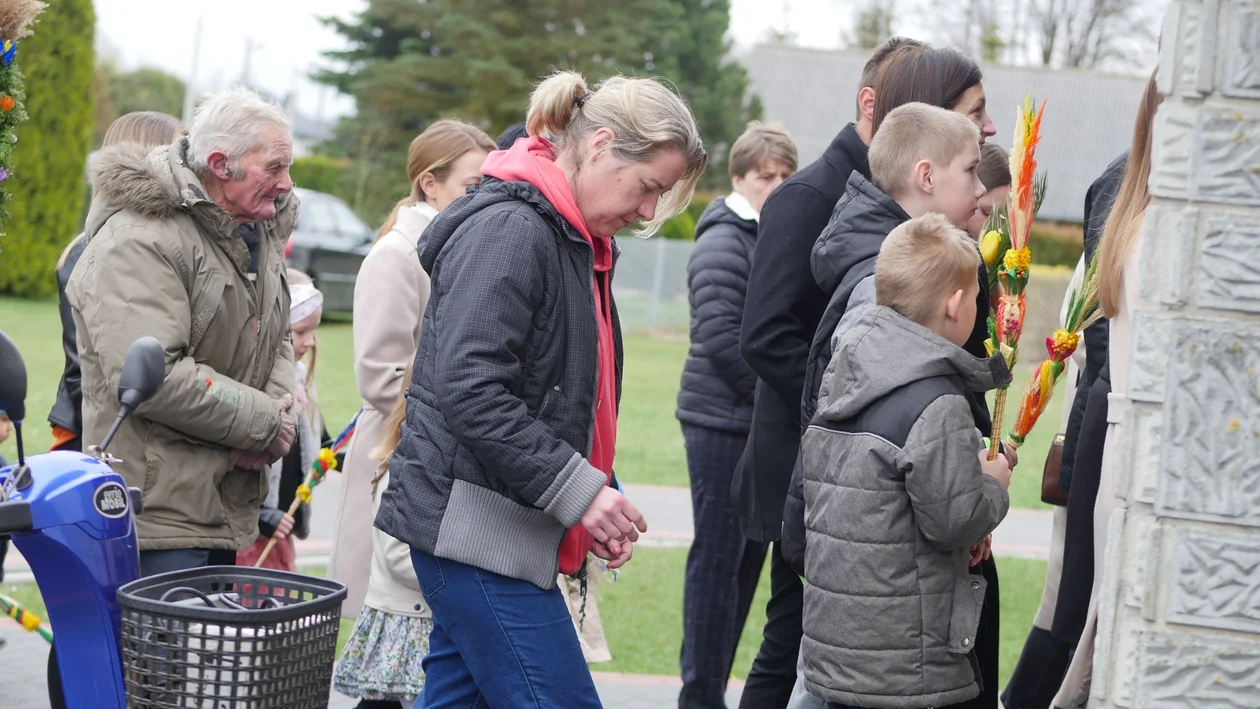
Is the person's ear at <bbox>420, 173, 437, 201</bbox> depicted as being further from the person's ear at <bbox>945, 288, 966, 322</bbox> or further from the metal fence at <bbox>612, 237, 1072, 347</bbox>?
the metal fence at <bbox>612, 237, 1072, 347</bbox>

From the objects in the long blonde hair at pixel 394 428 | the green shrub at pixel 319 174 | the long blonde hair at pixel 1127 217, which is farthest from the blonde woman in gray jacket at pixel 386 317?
the green shrub at pixel 319 174

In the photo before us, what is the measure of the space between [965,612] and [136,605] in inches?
69.9

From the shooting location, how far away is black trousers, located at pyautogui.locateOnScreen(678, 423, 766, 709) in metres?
4.99

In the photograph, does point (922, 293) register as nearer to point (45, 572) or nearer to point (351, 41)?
point (45, 572)

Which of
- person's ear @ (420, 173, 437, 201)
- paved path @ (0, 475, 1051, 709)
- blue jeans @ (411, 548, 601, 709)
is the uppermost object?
person's ear @ (420, 173, 437, 201)

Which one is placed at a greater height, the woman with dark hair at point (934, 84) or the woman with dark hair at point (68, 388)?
the woman with dark hair at point (934, 84)

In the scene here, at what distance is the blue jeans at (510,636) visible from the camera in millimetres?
2912

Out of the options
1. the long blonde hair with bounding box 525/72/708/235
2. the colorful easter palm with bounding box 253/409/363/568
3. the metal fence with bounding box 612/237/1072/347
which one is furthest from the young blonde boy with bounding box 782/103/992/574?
the metal fence with bounding box 612/237/1072/347

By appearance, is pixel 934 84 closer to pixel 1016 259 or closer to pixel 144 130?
pixel 1016 259

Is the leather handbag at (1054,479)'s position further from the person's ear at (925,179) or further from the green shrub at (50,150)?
the green shrub at (50,150)

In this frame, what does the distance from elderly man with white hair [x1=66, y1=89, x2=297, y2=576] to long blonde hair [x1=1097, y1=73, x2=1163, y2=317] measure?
2.26 metres

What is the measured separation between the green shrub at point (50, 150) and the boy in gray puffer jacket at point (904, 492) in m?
21.6

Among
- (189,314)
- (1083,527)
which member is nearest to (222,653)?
(189,314)

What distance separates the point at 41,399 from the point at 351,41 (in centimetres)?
2514
